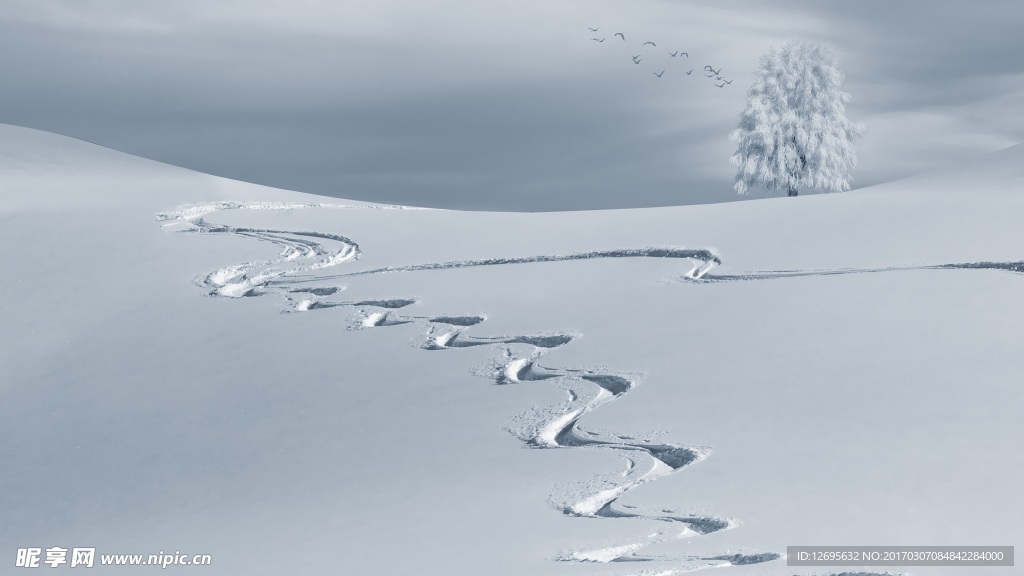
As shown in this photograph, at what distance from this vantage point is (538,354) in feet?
38.7

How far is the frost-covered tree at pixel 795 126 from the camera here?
3412 cm

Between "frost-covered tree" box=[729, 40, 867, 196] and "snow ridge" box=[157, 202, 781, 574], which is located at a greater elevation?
"frost-covered tree" box=[729, 40, 867, 196]

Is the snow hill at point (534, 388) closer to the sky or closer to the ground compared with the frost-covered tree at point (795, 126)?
closer to the ground

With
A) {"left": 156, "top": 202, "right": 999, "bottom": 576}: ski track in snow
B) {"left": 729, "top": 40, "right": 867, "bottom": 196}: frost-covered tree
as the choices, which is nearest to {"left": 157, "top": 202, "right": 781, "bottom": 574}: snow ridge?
{"left": 156, "top": 202, "right": 999, "bottom": 576}: ski track in snow

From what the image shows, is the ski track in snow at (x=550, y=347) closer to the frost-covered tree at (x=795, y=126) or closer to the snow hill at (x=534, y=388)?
the snow hill at (x=534, y=388)

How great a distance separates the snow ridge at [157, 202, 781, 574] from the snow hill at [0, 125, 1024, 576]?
35mm

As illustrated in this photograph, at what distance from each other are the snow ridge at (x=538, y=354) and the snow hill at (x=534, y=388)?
0.12 feet

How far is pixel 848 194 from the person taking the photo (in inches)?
695

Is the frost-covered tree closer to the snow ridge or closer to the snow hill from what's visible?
the snow hill

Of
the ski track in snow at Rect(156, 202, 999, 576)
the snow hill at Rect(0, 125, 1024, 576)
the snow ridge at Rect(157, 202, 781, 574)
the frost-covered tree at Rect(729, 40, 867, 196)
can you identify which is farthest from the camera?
the frost-covered tree at Rect(729, 40, 867, 196)

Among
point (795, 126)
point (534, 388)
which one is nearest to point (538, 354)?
point (534, 388)

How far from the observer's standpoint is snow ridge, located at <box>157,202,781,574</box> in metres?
7.81

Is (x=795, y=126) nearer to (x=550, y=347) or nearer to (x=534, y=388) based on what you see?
(x=550, y=347)

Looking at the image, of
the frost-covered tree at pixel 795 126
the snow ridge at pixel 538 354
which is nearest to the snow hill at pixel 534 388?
the snow ridge at pixel 538 354
